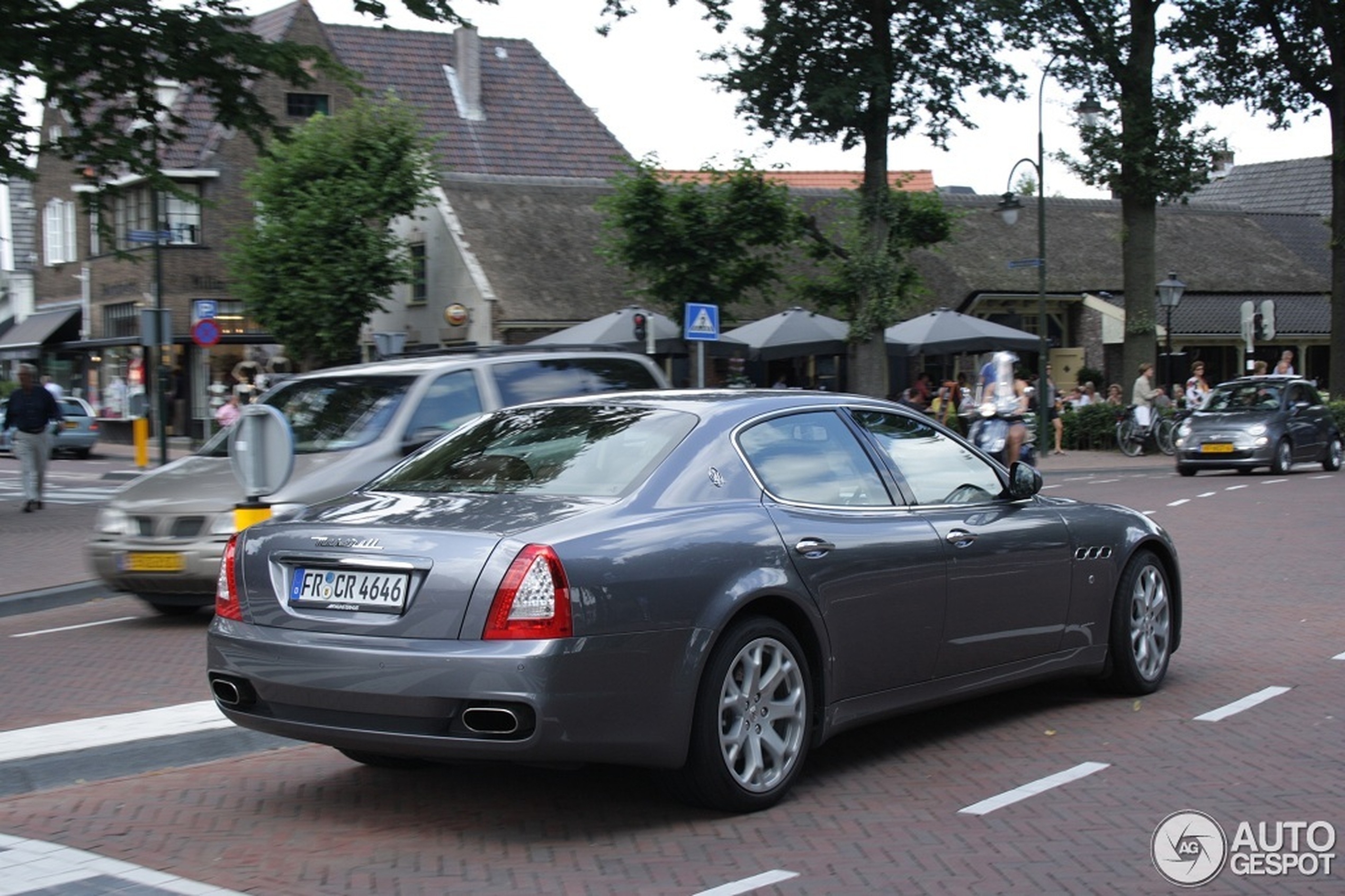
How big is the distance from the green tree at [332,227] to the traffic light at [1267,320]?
19.8 m

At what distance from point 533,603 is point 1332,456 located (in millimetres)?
24493

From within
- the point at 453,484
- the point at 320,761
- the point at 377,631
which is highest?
A: the point at 453,484

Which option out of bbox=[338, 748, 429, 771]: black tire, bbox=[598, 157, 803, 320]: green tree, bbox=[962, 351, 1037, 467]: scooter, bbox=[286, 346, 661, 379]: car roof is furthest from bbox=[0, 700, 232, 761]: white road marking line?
bbox=[598, 157, 803, 320]: green tree

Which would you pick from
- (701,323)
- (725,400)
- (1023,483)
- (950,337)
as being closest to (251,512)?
(725,400)

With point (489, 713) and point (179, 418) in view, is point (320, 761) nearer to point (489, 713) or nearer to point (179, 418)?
point (489, 713)

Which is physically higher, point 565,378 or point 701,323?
point 701,323

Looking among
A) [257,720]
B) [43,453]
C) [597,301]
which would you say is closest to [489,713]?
[257,720]

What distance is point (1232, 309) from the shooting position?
149ft

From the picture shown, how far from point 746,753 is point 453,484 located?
1470 mm

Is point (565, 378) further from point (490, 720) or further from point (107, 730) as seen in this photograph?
point (490, 720)

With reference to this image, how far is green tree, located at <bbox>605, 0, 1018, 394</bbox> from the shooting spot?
28172mm

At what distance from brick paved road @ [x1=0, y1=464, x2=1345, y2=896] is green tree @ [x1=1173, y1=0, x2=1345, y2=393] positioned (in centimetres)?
2874

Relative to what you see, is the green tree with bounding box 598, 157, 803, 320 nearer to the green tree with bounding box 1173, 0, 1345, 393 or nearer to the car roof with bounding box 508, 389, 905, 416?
the green tree with bounding box 1173, 0, 1345, 393

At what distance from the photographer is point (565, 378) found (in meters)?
11.7
